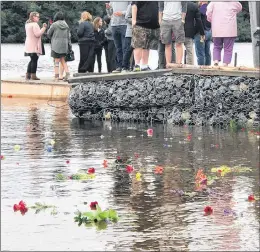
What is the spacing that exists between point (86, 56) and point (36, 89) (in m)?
1.38

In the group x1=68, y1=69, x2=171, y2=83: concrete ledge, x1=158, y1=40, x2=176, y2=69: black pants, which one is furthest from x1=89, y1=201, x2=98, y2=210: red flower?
x1=158, y1=40, x2=176, y2=69: black pants

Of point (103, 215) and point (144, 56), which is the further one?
point (144, 56)

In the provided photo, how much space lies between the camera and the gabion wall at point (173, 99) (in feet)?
59.8

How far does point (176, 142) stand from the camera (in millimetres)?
16359

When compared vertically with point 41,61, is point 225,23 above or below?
above

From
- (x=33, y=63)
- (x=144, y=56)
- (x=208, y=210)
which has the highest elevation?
(x=144, y=56)

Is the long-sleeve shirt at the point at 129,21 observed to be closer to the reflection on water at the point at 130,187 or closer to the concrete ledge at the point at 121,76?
the concrete ledge at the point at 121,76

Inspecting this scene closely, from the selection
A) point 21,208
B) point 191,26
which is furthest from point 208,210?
point 191,26

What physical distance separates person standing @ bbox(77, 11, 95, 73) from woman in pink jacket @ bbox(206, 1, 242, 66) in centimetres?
569

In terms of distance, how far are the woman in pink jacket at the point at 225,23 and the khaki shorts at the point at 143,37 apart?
0.97m

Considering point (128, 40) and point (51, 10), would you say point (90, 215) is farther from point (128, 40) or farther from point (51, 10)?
point (51, 10)

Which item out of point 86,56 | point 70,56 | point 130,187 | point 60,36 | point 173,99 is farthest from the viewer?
point 86,56

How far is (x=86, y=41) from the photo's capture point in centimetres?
2564

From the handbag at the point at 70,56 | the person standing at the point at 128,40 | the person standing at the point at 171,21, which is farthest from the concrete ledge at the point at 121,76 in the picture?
the handbag at the point at 70,56
